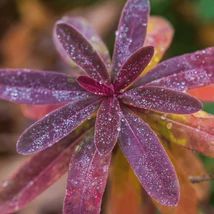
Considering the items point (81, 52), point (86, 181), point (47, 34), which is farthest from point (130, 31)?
point (47, 34)

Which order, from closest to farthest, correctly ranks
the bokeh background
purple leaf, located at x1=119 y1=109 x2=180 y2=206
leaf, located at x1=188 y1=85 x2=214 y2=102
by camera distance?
purple leaf, located at x1=119 y1=109 x2=180 y2=206 → leaf, located at x1=188 y1=85 x2=214 y2=102 → the bokeh background

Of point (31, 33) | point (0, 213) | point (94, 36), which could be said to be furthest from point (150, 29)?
point (31, 33)

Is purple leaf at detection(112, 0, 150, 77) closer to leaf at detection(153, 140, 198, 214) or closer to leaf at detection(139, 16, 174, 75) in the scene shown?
leaf at detection(139, 16, 174, 75)

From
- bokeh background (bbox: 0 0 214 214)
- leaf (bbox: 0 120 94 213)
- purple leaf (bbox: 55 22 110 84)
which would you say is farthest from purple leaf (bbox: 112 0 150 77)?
bokeh background (bbox: 0 0 214 214)

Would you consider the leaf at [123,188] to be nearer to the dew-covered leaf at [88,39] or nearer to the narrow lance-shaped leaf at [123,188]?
the narrow lance-shaped leaf at [123,188]

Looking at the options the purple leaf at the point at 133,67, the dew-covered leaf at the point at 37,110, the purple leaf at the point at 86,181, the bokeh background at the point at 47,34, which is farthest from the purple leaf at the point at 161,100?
the bokeh background at the point at 47,34

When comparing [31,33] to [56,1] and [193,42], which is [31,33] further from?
[193,42]
